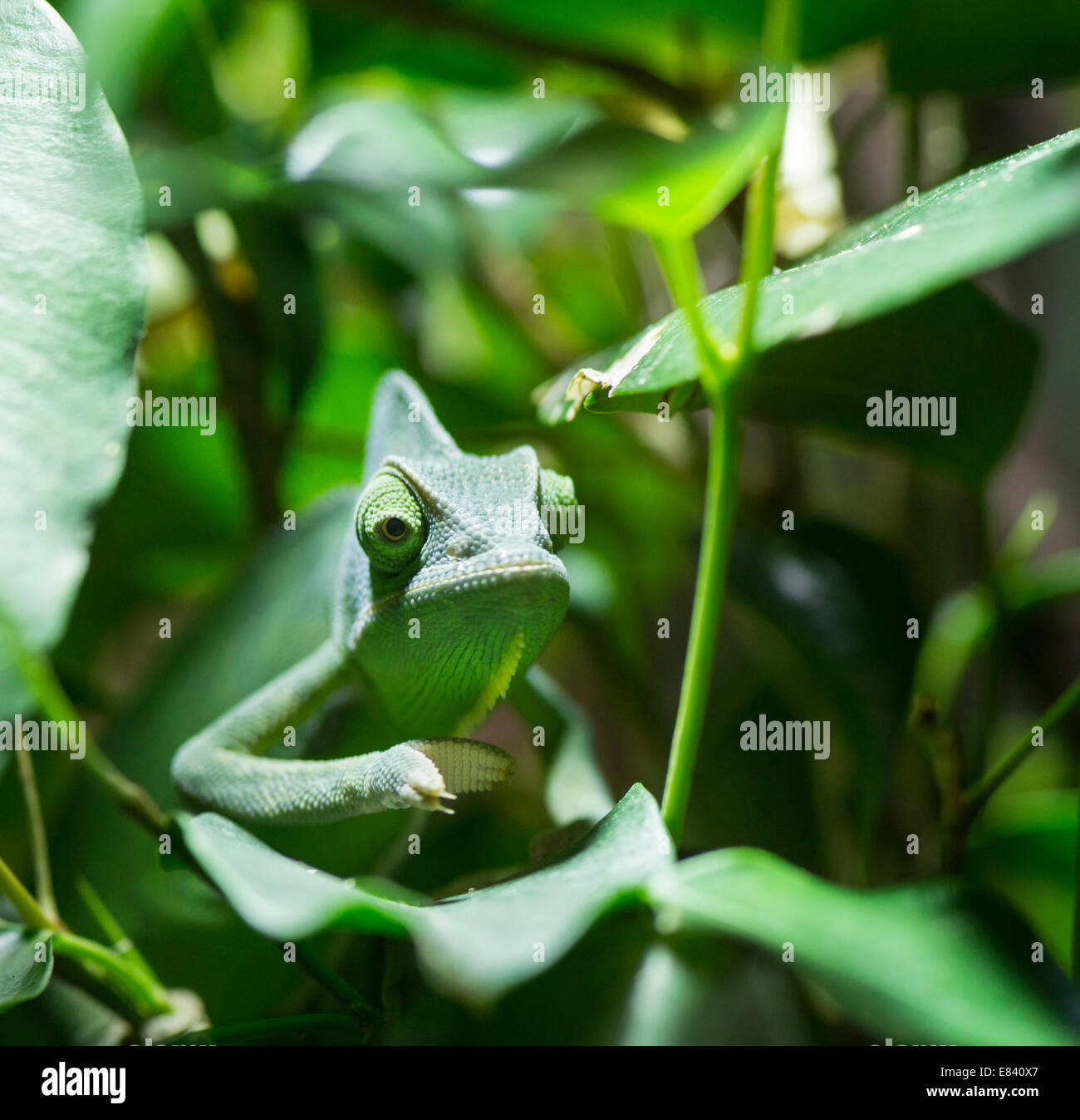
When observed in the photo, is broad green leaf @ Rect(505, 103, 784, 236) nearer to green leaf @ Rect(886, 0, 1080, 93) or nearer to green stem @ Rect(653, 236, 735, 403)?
green stem @ Rect(653, 236, 735, 403)

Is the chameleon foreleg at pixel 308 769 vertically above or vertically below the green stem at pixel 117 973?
above

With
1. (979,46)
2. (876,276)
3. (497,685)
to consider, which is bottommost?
(497,685)

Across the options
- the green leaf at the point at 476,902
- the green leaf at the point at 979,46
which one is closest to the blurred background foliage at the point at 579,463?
the green leaf at the point at 979,46

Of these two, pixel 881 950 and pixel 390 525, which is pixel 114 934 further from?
pixel 881 950

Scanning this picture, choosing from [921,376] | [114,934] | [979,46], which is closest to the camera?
[114,934]

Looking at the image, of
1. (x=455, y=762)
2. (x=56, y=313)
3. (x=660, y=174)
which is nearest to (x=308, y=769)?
(x=455, y=762)

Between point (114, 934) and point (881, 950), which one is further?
point (114, 934)

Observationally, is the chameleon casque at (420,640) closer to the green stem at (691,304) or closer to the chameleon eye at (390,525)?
the chameleon eye at (390,525)
